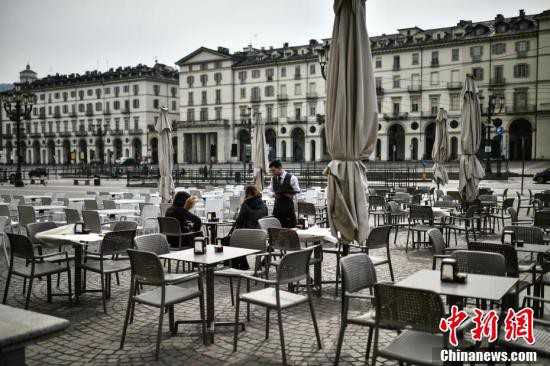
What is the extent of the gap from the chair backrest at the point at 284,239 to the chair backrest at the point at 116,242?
1908 millimetres

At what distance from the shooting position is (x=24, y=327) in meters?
2.54

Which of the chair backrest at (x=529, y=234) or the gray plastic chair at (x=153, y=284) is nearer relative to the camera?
the gray plastic chair at (x=153, y=284)

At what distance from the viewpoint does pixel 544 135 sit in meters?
55.2

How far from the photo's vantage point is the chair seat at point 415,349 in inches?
139

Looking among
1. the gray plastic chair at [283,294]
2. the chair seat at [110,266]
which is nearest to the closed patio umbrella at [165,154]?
the chair seat at [110,266]

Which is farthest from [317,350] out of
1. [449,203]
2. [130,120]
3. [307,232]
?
[130,120]

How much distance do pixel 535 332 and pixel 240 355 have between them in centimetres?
265

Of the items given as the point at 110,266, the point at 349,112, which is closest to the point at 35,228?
the point at 110,266

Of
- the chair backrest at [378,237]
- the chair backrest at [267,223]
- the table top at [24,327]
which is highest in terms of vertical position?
the table top at [24,327]

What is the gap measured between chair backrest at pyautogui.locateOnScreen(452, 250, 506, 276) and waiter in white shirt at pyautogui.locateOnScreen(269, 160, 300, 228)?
153 inches

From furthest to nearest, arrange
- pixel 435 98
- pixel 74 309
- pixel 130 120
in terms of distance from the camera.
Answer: pixel 130 120 → pixel 435 98 → pixel 74 309

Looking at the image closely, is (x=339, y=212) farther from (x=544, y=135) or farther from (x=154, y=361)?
(x=544, y=135)

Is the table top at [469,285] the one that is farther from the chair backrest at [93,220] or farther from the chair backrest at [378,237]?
the chair backrest at [93,220]

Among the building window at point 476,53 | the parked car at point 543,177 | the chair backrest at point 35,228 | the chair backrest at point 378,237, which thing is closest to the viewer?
the chair backrest at point 378,237
